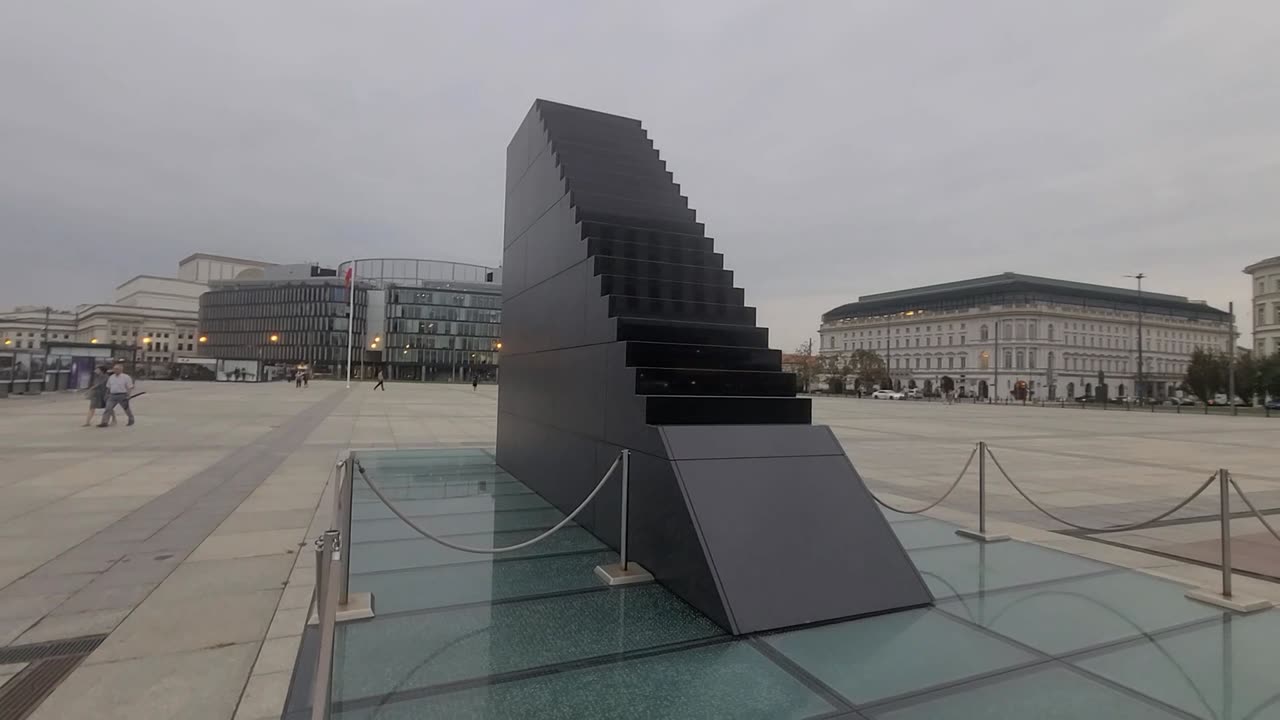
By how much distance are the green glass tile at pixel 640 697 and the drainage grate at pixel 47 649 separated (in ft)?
6.69

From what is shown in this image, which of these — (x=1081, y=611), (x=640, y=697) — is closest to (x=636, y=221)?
(x=640, y=697)

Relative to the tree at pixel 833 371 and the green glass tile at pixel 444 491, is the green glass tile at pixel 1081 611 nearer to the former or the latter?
the green glass tile at pixel 444 491

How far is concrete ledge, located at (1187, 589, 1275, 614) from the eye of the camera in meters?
4.44

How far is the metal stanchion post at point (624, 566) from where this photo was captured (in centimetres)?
470

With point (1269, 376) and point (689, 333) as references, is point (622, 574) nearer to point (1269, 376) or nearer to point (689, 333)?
point (689, 333)

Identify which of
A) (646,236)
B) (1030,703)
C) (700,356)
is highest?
(646,236)

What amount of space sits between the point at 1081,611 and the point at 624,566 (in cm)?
334

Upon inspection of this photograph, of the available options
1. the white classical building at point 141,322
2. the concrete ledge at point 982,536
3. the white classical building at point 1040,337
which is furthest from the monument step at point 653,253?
the white classical building at point 141,322

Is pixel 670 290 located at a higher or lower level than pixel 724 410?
higher

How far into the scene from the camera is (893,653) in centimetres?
352

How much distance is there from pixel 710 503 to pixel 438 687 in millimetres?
2085

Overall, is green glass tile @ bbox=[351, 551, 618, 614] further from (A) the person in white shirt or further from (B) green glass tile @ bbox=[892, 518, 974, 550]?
(A) the person in white shirt

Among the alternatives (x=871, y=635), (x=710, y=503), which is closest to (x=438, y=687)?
(x=710, y=503)

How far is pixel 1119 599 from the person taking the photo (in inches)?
181
